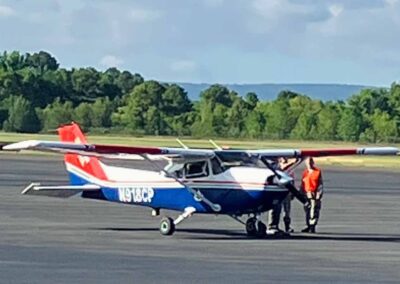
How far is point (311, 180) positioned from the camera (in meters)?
29.4

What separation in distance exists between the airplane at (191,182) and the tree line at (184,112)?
3620 inches

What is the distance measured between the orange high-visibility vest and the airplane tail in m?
3.92

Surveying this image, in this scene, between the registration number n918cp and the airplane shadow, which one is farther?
the registration number n918cp

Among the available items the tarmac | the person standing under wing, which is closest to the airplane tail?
the tarmac

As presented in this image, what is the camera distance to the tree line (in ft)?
411

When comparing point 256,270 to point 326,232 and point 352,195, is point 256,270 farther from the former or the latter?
point 352,195

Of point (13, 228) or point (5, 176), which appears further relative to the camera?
point (5, 176)

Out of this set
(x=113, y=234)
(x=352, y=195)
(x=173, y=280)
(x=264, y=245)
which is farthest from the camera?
(x=352, y=195)

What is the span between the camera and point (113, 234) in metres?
28.0

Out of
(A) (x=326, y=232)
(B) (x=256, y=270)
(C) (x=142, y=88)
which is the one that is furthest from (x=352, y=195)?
(C) (x=142, y=88)

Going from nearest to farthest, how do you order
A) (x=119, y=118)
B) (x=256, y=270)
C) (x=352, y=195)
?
(x=256, y=270)
(x=352, y=195)
(x=119, y=118)

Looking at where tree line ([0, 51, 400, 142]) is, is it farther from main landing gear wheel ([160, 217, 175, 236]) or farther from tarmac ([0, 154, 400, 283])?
main landing gear wheel ([160, 217, 175, 236])

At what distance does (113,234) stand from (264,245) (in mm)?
3282

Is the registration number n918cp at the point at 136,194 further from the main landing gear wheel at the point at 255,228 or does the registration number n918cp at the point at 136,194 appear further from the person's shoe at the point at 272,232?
the person's shoe at the point at 272,232
